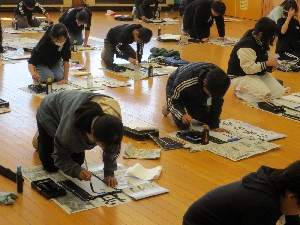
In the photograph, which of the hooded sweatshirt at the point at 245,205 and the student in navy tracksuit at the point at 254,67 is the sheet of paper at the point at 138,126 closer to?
the student in navy tracksuit at the point at 254,67

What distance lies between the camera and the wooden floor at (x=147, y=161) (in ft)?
12.1

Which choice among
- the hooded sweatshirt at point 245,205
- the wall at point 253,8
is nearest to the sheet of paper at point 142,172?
the hooded sweatshirt at point 245,205

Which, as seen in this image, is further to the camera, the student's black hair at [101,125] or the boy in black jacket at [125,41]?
the boy in black jacket at [125,41]

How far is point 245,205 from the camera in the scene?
8.00 feet

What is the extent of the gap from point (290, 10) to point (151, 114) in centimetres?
376

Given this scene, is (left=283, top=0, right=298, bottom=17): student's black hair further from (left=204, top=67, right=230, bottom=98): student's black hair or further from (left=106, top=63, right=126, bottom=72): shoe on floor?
(left=204, top=67, right=230, bottom=98): student's black hair

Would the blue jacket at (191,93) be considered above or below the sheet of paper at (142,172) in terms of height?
above

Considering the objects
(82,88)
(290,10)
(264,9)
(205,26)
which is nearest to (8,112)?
(82,88)

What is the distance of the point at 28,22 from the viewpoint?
11227mm

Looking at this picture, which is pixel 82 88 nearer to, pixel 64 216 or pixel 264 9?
pixel 64 216

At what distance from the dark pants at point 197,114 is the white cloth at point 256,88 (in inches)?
50.6

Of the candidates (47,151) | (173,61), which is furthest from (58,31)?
(173,61)

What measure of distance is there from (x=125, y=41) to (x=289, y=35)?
8.78 ft

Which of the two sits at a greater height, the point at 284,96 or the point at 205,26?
the point at 205,26
